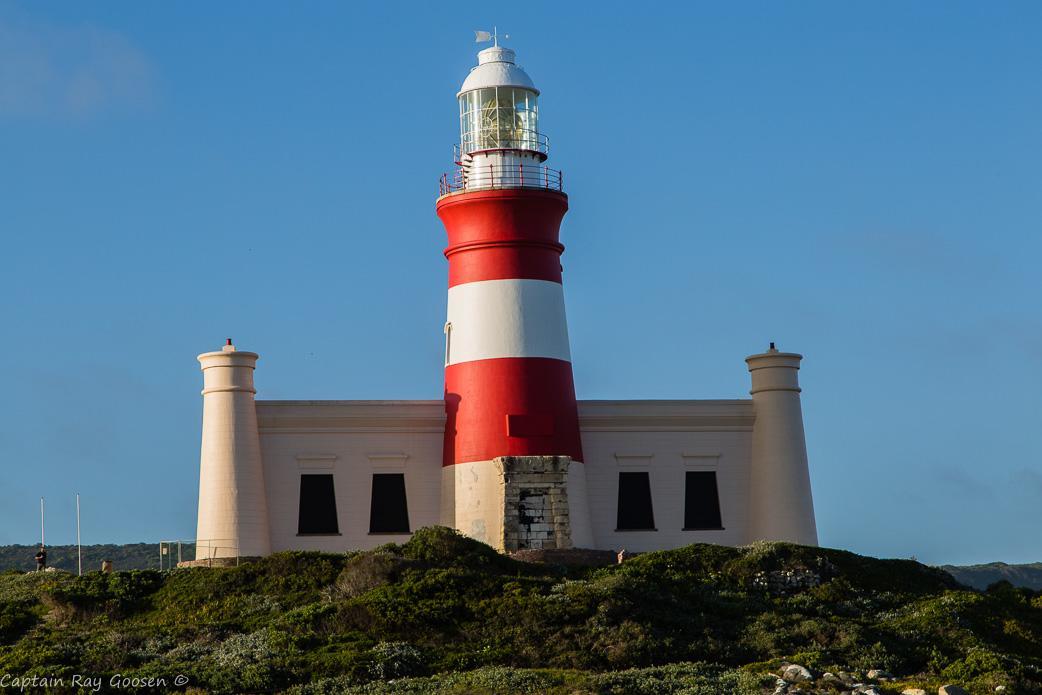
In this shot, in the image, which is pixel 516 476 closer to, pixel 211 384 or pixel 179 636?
pixel 211 384

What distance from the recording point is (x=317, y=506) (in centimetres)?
3534

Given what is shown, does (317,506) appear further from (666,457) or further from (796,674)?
(796,674)

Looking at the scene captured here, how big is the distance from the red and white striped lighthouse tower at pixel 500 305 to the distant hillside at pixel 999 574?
4883 cm

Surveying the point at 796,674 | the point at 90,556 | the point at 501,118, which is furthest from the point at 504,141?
the point at 90,556

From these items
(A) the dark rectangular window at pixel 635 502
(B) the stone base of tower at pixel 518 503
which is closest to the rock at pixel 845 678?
(B) the stone base of tower at pixel 518 503

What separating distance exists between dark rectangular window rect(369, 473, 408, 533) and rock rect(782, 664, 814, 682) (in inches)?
515

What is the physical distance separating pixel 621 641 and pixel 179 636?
6686 mm

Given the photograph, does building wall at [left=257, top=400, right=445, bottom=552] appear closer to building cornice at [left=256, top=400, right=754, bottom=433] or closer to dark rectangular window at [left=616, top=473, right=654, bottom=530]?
building cornice at [left=256, top=400, right=754, bottom=433]

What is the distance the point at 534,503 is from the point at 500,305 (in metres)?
4.02

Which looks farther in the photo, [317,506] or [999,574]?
[999,574]

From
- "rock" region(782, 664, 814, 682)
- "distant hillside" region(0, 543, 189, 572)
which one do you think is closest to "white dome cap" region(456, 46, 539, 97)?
"rock" region(782, 664, 814, 682)

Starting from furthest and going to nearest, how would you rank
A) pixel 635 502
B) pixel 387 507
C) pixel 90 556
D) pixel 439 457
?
pixel 90 556, pixel 635 502, pixel 439 457, pixel 387 507

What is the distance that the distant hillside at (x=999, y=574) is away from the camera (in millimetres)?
80250

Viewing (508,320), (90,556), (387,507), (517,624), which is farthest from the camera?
(90,556)
